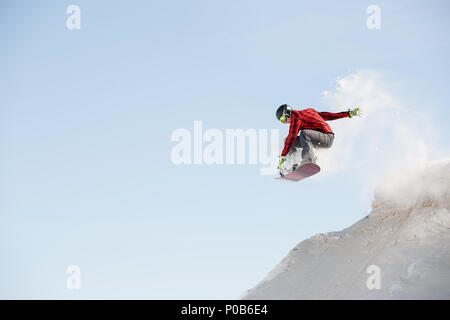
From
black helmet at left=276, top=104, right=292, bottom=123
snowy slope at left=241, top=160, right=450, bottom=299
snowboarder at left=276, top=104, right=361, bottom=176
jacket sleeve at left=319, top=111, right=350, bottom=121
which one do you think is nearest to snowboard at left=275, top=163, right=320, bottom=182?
snowboarder at left=276, top=104, right=361, bottom=176

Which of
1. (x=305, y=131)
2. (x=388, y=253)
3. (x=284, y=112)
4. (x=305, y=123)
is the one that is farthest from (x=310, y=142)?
(x=388, y=253)

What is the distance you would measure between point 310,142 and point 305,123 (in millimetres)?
470

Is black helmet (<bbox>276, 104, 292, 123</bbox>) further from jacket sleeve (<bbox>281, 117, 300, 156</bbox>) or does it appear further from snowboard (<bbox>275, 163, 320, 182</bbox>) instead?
snowboard (<bbox>275, 163, 320, 182</bbox>)

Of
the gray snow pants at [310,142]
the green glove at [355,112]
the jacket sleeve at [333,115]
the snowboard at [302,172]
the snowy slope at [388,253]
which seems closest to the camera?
the snowy slope at [388,253]

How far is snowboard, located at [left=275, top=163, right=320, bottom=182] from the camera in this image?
11203mm

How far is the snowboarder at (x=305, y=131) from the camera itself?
11.4 m

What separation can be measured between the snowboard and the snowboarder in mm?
108

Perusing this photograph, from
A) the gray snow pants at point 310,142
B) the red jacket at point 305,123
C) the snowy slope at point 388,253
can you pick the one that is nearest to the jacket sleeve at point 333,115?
the red jacket at point 305,123

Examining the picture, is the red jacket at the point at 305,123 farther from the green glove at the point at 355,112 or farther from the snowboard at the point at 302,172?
the snowboard at the point at 302,172

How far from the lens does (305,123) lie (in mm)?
11516

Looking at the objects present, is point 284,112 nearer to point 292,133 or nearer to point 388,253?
point 292,133
